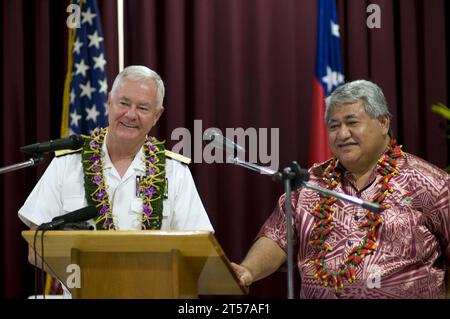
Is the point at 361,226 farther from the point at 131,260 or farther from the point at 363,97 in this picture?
the point at 131,260

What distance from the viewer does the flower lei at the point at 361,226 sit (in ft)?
9.94

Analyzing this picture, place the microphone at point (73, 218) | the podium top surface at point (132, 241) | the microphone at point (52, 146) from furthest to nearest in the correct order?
the microphone at point (52, 146) → the microphone at point (73, 218) → the podium top surface at point (132, 241)

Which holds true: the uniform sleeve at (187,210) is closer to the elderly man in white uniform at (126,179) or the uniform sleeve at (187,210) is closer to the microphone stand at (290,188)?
the elderly man in white uniform at (126,179)

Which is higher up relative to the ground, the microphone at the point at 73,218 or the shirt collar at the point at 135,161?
the shirt collar at the point at 135,161

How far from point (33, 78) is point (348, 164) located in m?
2.85

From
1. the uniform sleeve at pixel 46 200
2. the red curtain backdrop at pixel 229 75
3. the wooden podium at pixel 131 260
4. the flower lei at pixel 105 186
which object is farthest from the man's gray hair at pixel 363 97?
the red curtain backdrop at pixel 229 75

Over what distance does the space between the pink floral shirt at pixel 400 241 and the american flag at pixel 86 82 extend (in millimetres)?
2073

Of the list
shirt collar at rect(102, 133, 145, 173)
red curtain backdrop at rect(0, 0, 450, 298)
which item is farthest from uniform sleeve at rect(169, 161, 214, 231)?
red curtain backdrop at rect(0, 0, 450, 298)

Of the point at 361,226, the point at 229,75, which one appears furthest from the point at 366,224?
the point at 229,75

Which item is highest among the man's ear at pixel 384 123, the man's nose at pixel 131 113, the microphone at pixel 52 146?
the man's nose at pixel 131 113

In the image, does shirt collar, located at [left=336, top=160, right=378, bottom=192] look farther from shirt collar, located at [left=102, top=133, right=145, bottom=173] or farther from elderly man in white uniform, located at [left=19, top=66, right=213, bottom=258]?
shirt collar, located at [left=102, top=133, right=145, bottom=173]
